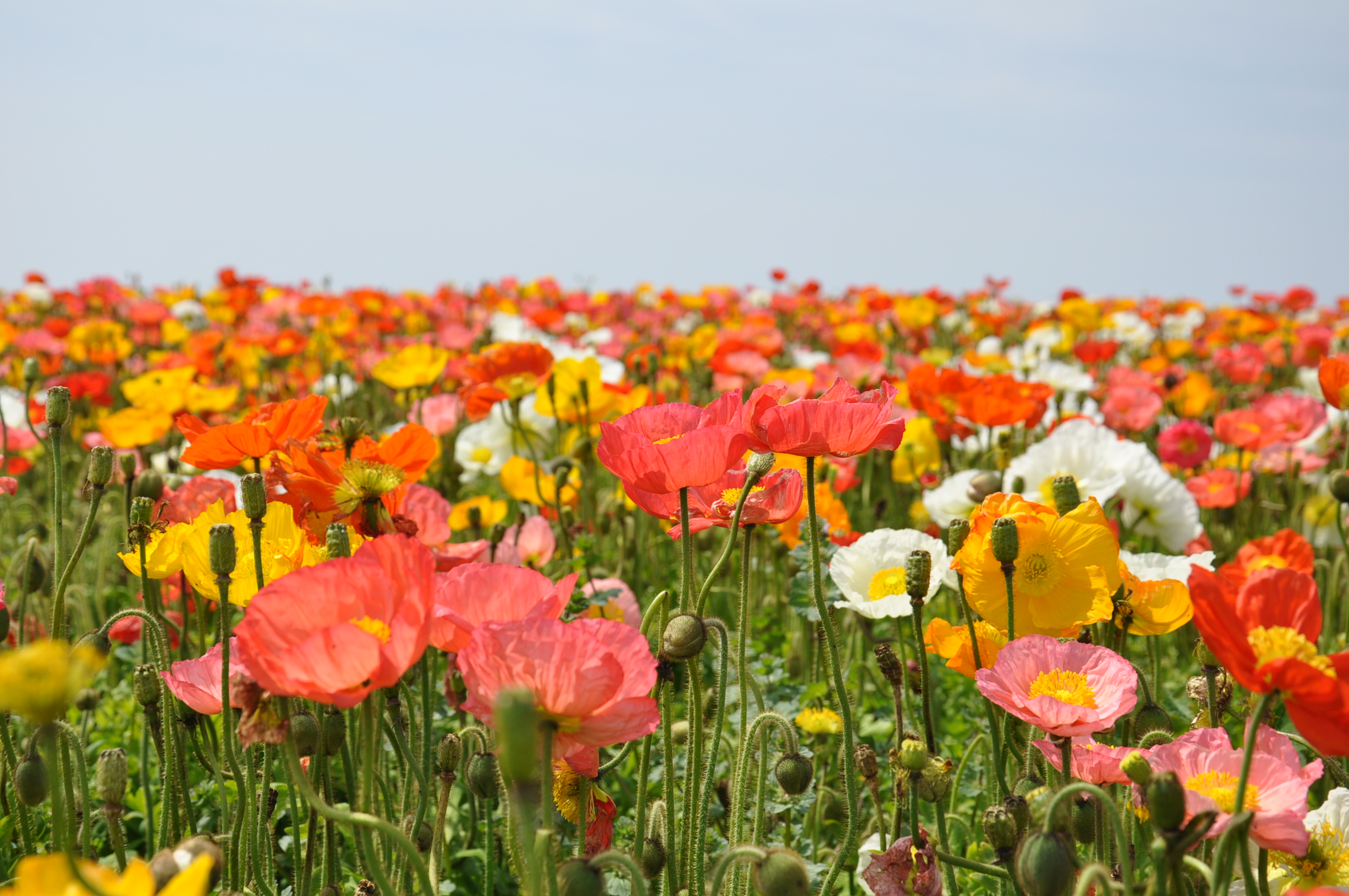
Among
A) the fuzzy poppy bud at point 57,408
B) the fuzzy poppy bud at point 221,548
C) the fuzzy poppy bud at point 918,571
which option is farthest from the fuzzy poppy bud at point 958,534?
the fuzzy poppy bud at point 57,408

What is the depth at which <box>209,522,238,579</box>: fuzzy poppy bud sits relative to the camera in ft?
4.19

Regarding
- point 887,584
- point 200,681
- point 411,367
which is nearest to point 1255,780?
point 887,584

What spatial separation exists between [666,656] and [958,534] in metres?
0.54

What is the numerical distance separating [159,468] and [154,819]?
140 cm

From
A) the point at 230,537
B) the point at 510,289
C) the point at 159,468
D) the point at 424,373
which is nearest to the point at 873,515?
the point at 424,373

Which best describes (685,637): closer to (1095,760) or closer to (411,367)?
(1095,760)

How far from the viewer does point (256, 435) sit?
1.59 meters

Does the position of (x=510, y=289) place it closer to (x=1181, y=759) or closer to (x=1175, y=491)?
(x=1175, y=491)

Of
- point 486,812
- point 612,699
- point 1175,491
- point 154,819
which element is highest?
point 612,699

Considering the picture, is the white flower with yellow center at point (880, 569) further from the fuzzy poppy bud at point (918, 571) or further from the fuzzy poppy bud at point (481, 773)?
the fuzzy poppy bud at point (481, 773)

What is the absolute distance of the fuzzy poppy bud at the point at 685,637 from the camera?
4.03 feet

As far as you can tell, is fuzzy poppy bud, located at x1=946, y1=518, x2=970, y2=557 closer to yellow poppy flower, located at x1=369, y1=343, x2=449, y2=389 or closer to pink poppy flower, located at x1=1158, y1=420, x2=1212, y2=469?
pink poppy flower, located at x1=1158, y1=420, x2=1212, y2=469

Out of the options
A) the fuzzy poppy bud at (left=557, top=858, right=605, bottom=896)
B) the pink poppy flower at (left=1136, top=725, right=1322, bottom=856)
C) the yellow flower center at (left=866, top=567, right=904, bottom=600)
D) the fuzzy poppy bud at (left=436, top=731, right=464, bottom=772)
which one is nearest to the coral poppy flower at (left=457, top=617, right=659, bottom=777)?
the fuzzy poppy bud at (left=557, top=858, right=605, bottom=896)

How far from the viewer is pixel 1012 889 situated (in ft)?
4.96
